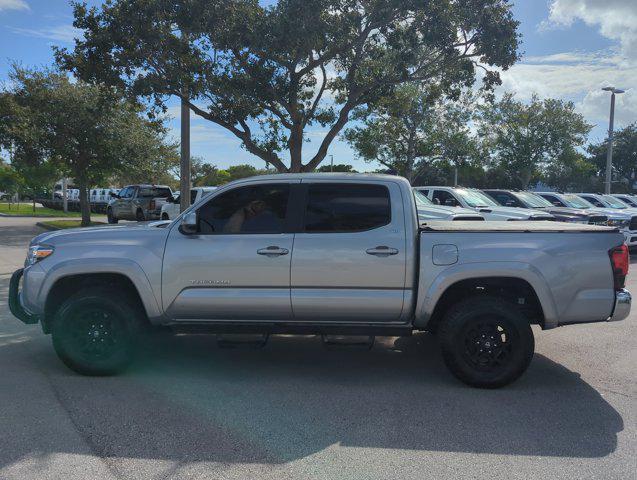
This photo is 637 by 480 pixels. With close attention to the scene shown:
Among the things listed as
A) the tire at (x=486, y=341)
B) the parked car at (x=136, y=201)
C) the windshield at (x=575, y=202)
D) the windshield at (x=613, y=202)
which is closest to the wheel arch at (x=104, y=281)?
the tire at (x=486, y=341)

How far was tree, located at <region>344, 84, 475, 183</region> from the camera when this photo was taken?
1096 inches

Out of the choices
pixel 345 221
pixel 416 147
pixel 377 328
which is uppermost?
pixel 416 147

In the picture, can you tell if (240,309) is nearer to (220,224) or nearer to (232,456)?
(220,224)

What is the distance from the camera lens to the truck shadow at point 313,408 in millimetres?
3959

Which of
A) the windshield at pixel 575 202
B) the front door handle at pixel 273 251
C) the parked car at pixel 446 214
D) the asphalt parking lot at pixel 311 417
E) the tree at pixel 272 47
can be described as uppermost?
the tree at pixel 272 47

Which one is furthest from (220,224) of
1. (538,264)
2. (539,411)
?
(539,411)

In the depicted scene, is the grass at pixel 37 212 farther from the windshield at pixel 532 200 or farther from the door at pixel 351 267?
the door at pixel 351 267

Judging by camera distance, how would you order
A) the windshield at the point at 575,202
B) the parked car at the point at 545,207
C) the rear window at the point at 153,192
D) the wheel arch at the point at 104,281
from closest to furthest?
1. the wheel arch at the point at 104,281
2. the parked car at the point at 545,207
3. the windshield at the point at 575,202
4. the rear window at the point at 153,192

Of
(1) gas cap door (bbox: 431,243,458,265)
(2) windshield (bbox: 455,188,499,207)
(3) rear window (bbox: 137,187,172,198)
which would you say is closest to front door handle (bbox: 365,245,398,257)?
(1) gas cap door (bbox: 431,243,458,265)

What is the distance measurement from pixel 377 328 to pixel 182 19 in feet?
31.1

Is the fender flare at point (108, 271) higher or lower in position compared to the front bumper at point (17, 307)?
higher

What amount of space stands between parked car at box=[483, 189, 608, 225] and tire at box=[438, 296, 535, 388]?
1107 centimetres

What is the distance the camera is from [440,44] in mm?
12750

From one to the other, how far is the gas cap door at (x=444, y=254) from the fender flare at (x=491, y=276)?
6 centimetres
